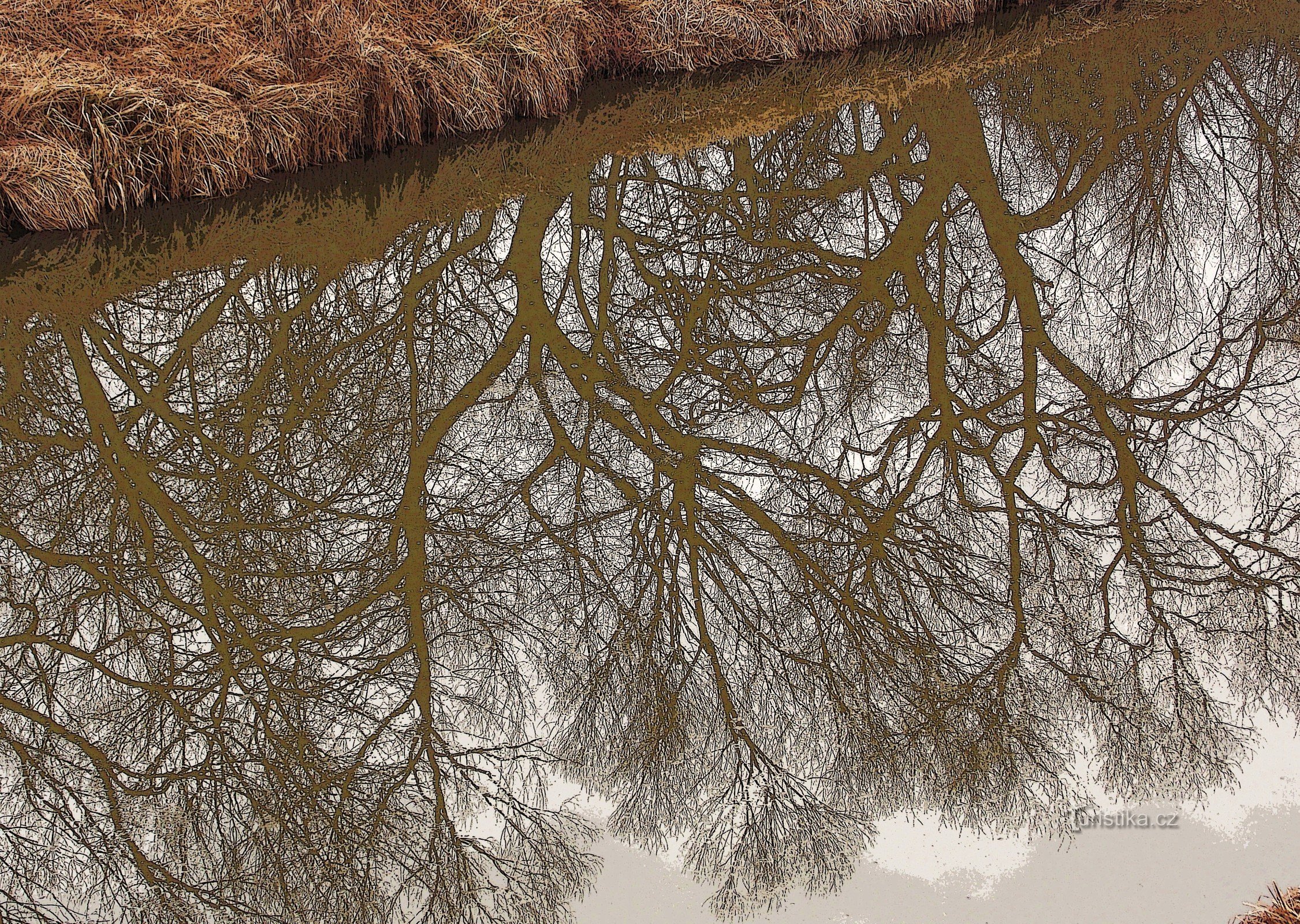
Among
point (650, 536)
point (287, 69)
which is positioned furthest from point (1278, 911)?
point (287, 69)

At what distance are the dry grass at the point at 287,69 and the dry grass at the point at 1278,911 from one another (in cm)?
612

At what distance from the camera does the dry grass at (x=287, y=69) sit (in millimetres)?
5984

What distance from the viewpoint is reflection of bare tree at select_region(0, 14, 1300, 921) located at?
11.4 feet

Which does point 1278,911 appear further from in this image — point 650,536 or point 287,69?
point 287,69

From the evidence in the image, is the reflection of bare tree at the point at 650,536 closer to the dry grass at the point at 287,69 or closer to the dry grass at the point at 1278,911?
the dry grass at the point at 1278,911

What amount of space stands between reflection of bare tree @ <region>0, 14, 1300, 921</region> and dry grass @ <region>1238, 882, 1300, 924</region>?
2.20 feet

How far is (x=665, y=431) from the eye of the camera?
5012mm

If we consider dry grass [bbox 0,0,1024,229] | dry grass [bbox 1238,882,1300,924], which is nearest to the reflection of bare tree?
dry grass [bbox 1238,882,1300,924]

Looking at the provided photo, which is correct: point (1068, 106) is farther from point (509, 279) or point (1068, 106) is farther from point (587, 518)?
point (587, 518)

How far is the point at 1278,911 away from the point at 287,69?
6.68 metres

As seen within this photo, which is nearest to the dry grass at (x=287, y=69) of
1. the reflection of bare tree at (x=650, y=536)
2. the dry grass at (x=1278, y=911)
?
the reflection of bare tree at (x=650, y=536)

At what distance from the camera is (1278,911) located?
8.36 ft

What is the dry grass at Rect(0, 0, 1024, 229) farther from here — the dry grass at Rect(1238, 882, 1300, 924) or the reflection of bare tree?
the dry grass at Rect(1238, 882, 1300, 924)

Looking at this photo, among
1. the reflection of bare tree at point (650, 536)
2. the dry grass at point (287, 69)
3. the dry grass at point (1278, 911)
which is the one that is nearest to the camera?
the dry grass at point (1278, 911)
